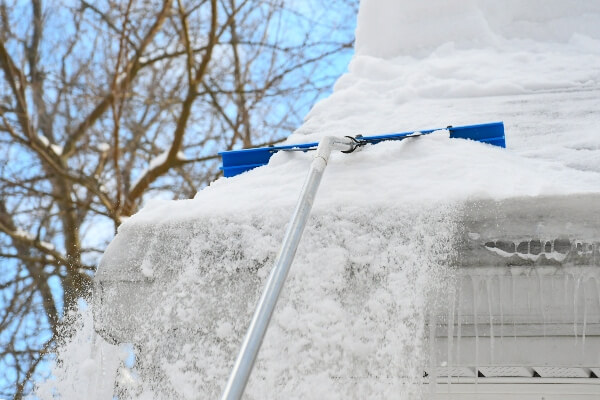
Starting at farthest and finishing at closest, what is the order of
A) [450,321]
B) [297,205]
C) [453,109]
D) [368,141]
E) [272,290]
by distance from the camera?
[453,109] → [368,141] → [450,321] → [297,205] → [272,290]

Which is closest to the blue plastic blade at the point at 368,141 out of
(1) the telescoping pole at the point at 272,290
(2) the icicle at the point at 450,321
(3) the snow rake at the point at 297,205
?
(3) the snow rake at the point at 297,205

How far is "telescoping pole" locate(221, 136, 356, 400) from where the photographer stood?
1.10 meters

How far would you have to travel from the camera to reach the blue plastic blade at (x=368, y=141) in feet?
6.73

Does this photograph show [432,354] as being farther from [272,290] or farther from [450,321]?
[272,290]

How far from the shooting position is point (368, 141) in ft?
6.74

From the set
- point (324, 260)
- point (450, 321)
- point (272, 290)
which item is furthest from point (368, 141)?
point (272, 290)

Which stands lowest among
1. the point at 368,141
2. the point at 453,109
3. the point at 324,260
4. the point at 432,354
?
the point at 432,354

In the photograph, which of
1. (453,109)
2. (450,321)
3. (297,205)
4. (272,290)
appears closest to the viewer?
(272,290)

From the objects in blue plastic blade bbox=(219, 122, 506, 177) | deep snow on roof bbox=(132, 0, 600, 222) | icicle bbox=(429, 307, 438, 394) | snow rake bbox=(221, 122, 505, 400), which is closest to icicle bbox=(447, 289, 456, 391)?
icicle bbox=(429, 307, 438, 394)

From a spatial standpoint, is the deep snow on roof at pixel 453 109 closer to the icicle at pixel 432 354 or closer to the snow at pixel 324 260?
the snow at pixel 324 260

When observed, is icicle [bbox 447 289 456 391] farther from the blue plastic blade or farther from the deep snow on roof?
the blue plastic blade

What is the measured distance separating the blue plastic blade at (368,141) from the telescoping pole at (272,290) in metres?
0.39

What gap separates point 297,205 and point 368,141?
620mm

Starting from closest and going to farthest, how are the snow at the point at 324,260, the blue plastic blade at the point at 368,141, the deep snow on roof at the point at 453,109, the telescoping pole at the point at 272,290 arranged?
the telescoping pole at the point at 272,290 → the snow at the point at 324,260 → the deep snow on roof at the point at 453,109 → the blue plastic blade at the point at 368,141
